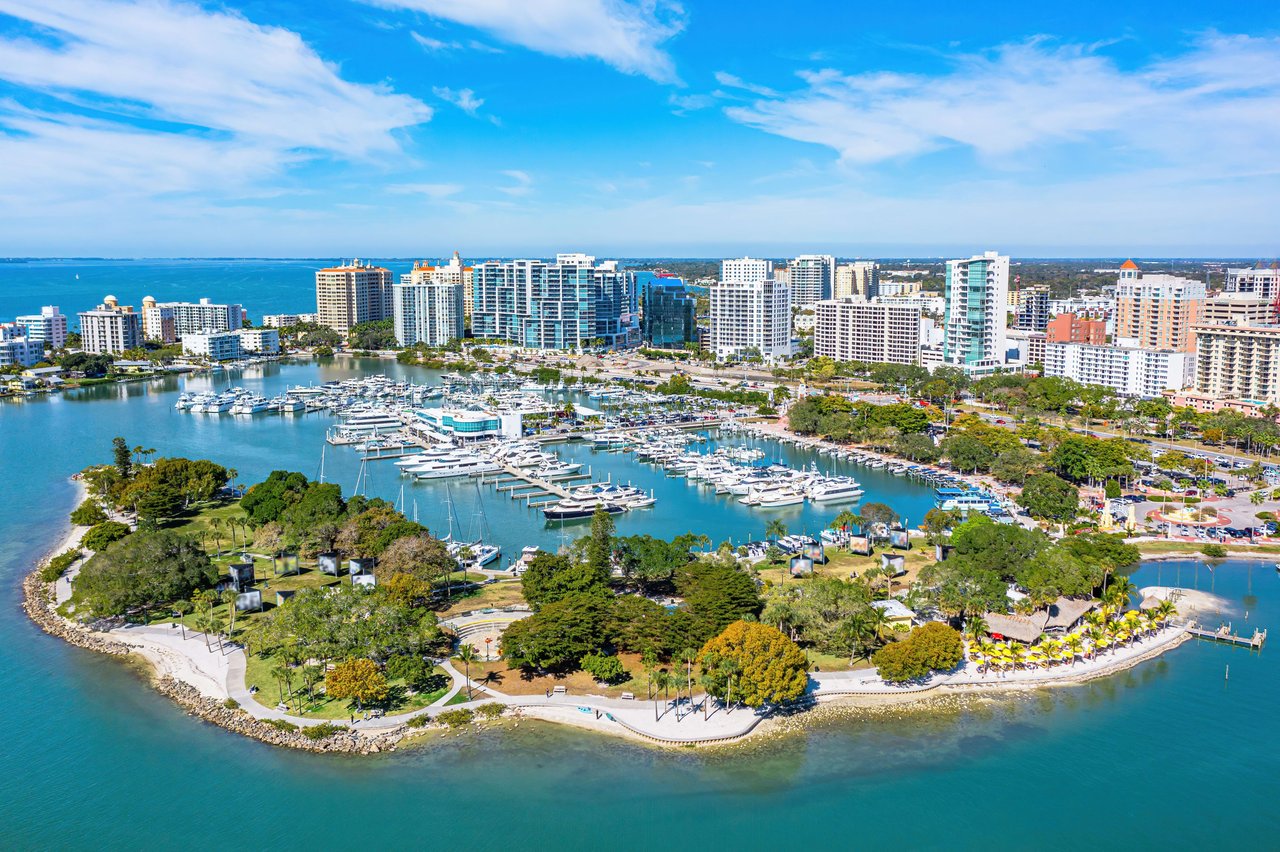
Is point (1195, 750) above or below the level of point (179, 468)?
below

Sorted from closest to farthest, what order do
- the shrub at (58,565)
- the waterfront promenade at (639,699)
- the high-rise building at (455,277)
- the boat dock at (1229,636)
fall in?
the waterfront promenade at (639,699), the boat dock at (1229,636), the shrub at (58,565), the high-rise building at (455,277)

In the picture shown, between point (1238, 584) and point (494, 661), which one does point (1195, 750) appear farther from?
point (494, 661)

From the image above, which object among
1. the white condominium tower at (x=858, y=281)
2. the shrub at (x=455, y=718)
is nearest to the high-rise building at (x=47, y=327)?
the shrub at (x=455, y=718)

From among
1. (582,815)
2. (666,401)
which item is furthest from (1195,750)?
(666,401)

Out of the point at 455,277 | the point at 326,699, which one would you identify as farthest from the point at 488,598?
the point at 455,277

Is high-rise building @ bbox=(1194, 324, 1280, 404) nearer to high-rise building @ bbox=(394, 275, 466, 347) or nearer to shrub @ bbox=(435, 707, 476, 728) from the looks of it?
shrub @ bbox=(435, 707, 476, 728)

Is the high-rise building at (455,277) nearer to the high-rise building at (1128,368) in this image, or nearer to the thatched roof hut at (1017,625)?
the high-rise building at (1128,368)
